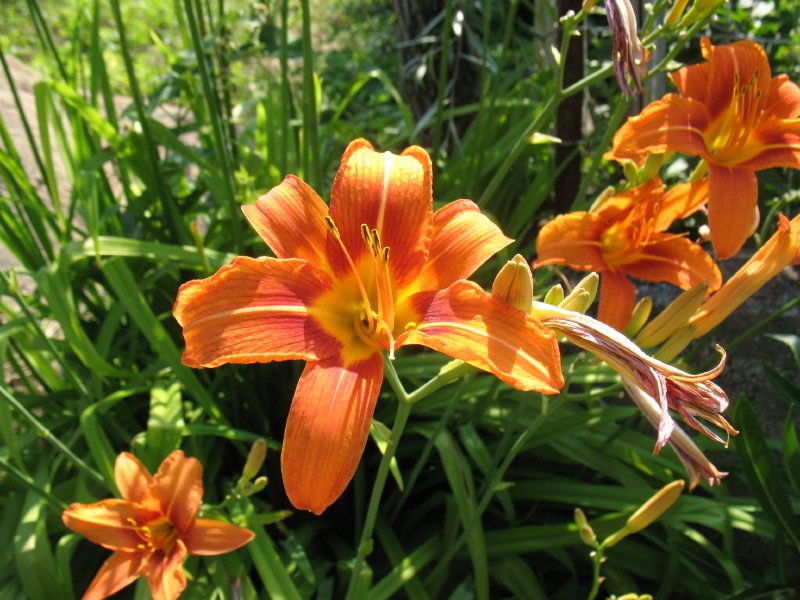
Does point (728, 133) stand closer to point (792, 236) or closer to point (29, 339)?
point (792, 236)

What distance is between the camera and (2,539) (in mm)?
1555

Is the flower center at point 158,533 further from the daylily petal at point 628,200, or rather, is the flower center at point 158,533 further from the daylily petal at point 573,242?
the daylily petal at point 628,200

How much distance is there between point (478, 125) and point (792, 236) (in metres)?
1.08

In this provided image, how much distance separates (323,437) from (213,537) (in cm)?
67

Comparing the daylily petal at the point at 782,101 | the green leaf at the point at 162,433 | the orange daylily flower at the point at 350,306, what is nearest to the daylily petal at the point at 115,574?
the green leaf at the point at 162,433

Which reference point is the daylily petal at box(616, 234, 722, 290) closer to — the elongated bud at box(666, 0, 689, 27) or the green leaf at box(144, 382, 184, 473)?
the elongated bud at box(666, 0, 689, 27)

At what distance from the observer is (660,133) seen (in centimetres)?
119

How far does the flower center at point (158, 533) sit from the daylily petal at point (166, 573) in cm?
2

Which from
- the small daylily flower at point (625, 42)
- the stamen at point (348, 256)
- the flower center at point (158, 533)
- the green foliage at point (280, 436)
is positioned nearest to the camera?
the stamen at point (348, 256)

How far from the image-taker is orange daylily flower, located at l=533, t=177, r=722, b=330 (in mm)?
1238

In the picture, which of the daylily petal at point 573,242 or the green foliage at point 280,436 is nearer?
the daylily petal at point 573,242

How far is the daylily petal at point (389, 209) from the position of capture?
0.92 m

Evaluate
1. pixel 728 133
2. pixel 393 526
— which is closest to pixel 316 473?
pixel 728 133

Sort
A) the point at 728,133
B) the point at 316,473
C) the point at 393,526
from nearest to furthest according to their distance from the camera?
the point at 316,473 < the point at 728,133 < the point at 393,526
